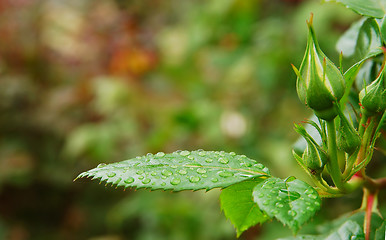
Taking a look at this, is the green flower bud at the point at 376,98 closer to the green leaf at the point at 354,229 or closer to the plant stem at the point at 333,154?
the plant stem at the point at 333,154

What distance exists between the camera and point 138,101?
2.25m

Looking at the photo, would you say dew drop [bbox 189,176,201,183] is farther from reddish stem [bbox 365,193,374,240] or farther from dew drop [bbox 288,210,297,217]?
reddish stem [bbox 365,193,374,240]

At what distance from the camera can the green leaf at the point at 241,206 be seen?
17.5 inches

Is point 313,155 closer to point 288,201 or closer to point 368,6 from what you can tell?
point 288,201

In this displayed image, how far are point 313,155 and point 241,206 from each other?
0.10 m

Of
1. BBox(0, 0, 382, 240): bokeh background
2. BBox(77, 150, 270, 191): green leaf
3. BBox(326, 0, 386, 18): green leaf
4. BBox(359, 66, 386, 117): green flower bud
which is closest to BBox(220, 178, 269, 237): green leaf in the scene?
BBox(77, 150, 270, 191): green leaf

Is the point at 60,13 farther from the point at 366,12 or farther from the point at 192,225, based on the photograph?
the point at 366,12

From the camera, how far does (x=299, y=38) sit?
1.86 metres

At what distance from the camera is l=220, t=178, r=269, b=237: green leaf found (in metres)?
0.44

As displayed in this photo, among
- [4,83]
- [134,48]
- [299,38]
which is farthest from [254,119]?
[4,83]

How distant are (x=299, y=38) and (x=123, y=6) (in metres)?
2.20

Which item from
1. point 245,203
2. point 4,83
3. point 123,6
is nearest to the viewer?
point 245,203

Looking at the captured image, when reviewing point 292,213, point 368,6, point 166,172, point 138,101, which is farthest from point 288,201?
point 138,101

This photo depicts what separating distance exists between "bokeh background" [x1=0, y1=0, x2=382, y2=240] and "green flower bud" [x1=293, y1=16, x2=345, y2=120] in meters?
1.01
